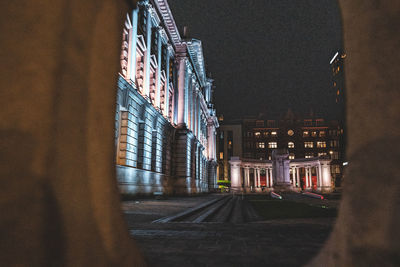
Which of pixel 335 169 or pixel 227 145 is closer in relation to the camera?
pixel 335 169

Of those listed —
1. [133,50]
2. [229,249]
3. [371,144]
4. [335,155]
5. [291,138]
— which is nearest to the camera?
[371,144]

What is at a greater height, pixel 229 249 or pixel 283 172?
pixel 283 172

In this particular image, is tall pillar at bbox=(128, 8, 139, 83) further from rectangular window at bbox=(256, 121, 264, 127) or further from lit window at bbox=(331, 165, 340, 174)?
rectangular window at bbox=(256, 121, 264, 127)

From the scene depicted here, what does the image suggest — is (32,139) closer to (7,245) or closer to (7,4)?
(7,245)

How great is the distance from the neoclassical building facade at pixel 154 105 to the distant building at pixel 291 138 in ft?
191

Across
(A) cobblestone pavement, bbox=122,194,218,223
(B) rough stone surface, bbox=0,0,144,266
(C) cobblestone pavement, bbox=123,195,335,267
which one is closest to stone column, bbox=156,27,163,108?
(A) cobblestone pavement, bbox=122,194,218,223

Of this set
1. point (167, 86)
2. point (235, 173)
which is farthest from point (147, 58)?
point (235, 173)

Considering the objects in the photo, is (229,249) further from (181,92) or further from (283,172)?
(283,172)

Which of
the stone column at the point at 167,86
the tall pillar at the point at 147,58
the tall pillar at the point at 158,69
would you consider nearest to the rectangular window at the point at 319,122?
the stone column at the point at 167,86

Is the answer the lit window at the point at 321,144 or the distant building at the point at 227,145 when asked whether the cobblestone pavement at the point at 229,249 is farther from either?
the lit window at the point at 321,144

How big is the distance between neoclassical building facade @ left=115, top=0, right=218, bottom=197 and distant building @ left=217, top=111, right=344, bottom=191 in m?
58.3

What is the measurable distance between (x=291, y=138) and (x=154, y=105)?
256 ft

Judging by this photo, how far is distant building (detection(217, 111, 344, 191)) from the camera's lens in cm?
8856

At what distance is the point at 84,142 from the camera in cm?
164
